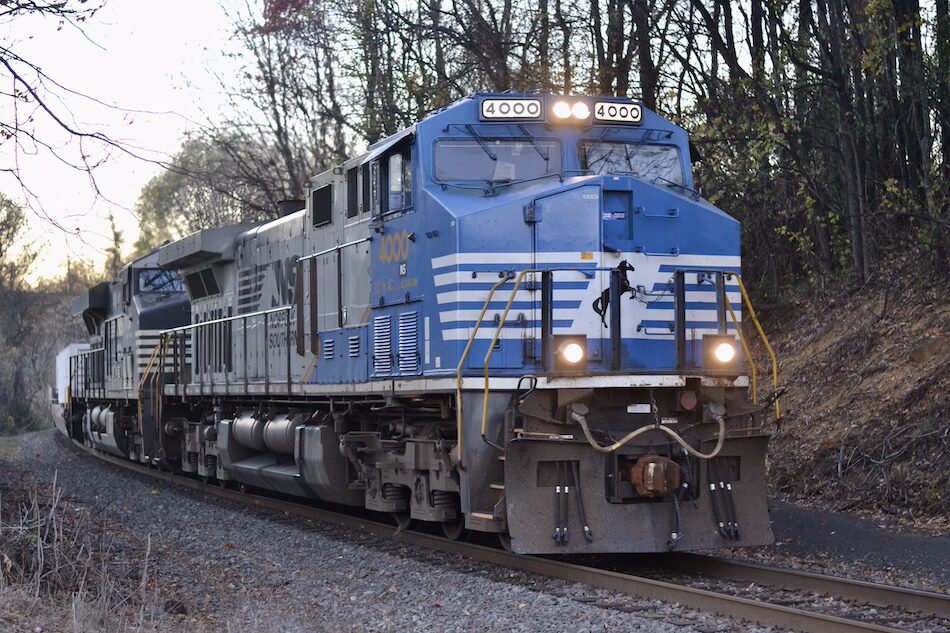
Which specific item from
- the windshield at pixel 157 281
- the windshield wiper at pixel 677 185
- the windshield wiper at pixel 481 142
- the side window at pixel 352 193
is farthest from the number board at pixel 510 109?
the windshield at pixel 157 281

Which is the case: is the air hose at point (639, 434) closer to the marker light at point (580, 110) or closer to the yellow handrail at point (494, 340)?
the yellow handrail at point (494, 340)

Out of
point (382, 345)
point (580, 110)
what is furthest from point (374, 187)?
point (580, 110)

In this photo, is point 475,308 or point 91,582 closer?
point 91,582

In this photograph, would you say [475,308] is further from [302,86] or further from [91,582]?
[302,86]

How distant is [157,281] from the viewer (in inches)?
787

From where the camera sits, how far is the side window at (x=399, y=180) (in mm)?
9695

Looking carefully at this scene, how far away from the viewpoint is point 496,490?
866 cm

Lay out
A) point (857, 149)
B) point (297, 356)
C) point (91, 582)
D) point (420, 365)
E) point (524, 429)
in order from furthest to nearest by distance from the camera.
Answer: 1. point (857, 149)
2. point (297, 356)
3. point (420, 365)
4. point (524, 429)
5. point (91, 582)

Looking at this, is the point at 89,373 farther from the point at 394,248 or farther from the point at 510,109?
the point at 510,109

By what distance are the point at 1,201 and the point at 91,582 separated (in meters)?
4.72

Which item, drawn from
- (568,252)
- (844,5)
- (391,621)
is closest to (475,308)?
(568,252)

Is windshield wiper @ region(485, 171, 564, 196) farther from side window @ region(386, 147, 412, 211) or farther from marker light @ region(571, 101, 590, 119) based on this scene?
side window @ region(386, 147, 412, 211)

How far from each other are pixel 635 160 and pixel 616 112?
43 centimetres

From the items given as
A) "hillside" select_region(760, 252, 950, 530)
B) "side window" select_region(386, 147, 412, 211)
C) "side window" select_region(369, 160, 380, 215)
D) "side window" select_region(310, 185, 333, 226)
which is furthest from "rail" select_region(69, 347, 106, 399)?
"side window" select_region(386, 147, 412, 211)
